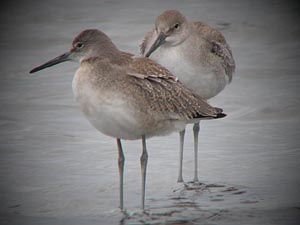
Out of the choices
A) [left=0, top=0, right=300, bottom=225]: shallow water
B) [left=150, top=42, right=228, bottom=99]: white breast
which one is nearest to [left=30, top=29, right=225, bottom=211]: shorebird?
[left=0, top=0, right=300, bottom=225]: shallow water

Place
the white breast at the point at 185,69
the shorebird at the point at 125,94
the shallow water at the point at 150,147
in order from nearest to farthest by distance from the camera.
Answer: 1. the shorebird at the point at 125,94
2. the shallow water at the point at 150,147
3. the white breast at the point at 185,69

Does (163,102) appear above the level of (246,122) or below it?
above

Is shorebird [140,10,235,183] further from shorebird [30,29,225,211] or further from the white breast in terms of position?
shorebird [30,29,225,211]

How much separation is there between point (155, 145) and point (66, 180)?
155 cm

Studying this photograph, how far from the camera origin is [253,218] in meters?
7.89

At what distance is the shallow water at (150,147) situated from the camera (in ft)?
26.9

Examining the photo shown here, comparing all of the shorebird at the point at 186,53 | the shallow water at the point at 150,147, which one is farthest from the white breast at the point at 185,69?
the shallow water at the point at 150,147

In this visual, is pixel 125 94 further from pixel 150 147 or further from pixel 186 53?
pixel 150 147

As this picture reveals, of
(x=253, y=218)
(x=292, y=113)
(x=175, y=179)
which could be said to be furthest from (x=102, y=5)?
(x=253, y=218)

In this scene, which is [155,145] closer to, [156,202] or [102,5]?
[156,202]

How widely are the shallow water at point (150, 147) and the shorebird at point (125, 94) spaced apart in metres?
0.56

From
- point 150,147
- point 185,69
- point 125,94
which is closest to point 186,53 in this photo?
point 185,69

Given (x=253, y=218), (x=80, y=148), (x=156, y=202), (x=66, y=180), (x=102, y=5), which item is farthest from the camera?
(x=102, y=5)

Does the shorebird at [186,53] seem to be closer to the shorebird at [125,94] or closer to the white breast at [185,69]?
the white breast at [185,69]
